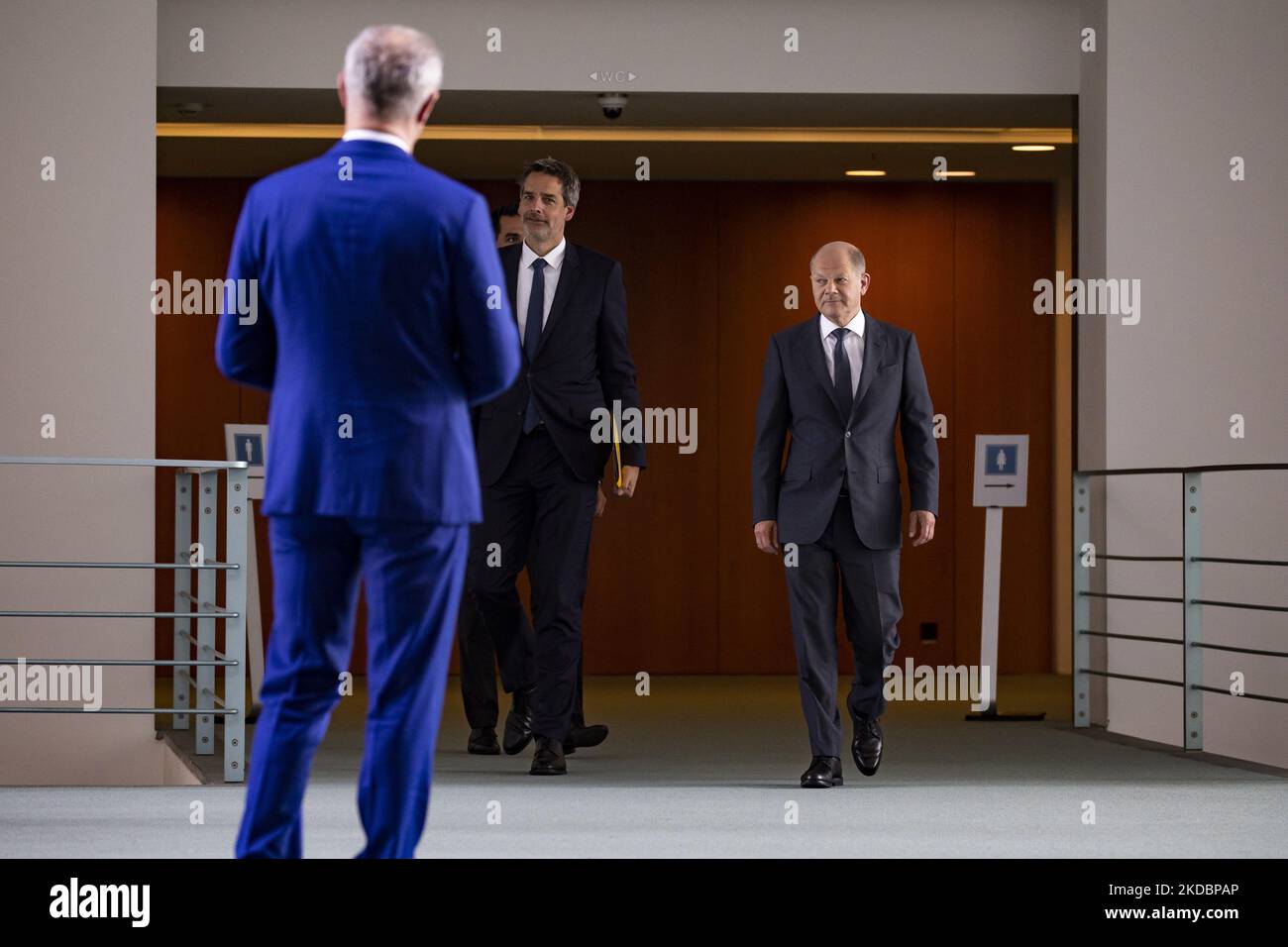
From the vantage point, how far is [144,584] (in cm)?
656

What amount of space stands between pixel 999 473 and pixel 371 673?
538 cm

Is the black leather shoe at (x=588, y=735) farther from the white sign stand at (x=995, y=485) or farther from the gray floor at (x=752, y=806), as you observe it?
the white sign stand at (x=995, y=485)

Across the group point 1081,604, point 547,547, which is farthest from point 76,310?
point 1081,604

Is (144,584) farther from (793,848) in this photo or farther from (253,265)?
(253,265)

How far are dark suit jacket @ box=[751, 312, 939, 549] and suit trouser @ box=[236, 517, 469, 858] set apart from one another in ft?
7.44

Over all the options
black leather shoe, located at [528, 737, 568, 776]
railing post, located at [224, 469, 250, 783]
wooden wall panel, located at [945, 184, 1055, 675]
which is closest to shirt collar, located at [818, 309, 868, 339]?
black leather shoe, located at [528, 737, 568, 776]

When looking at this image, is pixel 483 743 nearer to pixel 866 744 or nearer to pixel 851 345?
pixel 866 744

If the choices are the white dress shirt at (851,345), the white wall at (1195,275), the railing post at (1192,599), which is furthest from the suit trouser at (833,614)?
the white wall at (1195,275)

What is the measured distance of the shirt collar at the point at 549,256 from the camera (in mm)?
5070

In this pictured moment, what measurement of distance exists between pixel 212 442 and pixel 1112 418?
16.7 feet

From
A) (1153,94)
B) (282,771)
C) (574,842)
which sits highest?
(1153,94)

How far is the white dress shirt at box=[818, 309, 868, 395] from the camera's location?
4.72 m

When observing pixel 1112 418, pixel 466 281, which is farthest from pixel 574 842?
pixel 1112 418

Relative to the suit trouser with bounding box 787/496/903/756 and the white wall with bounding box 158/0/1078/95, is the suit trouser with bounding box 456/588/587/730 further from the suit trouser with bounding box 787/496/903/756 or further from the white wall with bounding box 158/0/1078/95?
the white wall with bounding box 158/0/1078/95
